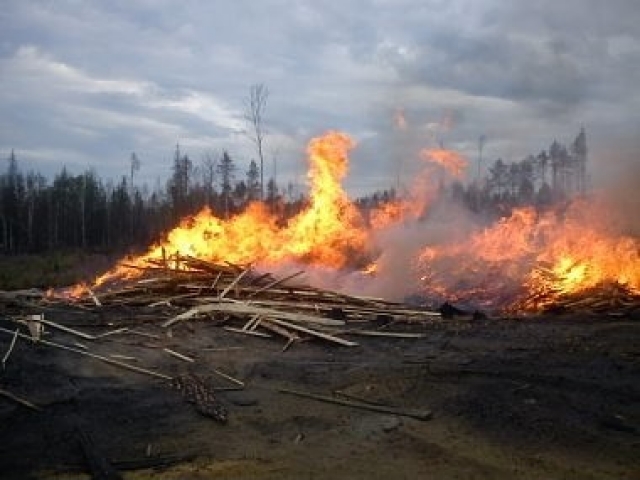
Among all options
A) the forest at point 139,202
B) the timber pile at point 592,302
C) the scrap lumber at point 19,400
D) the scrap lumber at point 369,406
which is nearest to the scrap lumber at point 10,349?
the scrap lumber at point 19,400

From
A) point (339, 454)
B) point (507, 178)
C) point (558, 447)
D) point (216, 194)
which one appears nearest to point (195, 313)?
point (339, 454)

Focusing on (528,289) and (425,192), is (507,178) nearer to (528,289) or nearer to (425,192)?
(425,192)

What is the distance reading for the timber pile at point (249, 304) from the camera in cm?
1355

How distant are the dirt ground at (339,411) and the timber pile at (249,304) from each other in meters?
0.91

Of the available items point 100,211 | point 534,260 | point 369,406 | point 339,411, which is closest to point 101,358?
point 339,411

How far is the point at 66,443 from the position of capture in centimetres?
755

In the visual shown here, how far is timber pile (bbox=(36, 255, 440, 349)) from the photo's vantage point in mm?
13547

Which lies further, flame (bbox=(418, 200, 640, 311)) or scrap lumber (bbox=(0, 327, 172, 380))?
flame (bbox=(418, 200, 640, 311))

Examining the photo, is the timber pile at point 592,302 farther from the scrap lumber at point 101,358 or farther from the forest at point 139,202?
the forest at point 139,202

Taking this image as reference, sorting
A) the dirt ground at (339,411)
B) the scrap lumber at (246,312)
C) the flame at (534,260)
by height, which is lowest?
the dirt ground at (339,411)

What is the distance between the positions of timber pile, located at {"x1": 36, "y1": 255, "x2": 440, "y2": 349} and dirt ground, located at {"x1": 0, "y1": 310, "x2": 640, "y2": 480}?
2.99 feet

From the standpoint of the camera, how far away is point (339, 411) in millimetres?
8734

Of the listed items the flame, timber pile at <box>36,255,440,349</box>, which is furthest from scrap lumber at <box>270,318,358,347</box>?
the flame

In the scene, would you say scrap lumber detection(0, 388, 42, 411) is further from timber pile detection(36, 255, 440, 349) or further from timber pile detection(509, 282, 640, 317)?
timber pile detection(509, 282, 640, 317)
